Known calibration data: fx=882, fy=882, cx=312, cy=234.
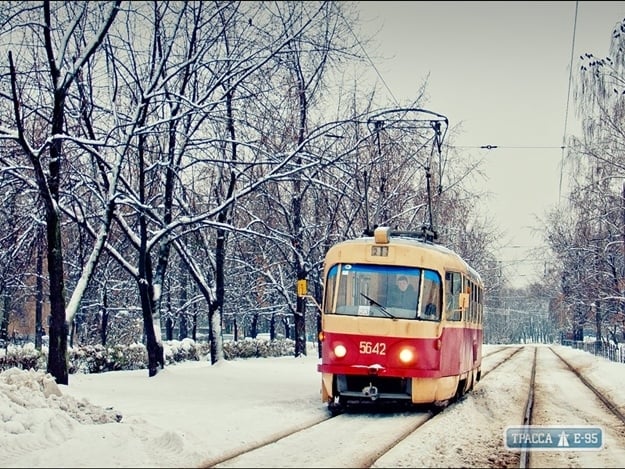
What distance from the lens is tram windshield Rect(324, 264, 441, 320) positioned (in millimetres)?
14602

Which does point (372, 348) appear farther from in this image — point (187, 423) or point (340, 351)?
point (187, 423)

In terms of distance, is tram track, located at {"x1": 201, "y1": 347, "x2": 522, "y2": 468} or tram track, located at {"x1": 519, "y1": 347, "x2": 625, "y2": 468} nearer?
tram track, located at {"x1": 201, "y1": 347, "x2": 522, "y2": 468}

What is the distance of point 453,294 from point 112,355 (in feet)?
40.6

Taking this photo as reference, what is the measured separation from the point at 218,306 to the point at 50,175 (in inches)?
394

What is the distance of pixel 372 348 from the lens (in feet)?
46.8

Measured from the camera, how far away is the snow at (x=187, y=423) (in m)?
9.49

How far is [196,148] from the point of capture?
20109 millimetres

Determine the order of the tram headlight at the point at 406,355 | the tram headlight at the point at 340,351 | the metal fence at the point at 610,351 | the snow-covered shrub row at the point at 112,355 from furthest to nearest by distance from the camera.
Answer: the metal fence at the point at 610,351 < the snow-covered shrub row at the point at 112,355 < the tram headlight at the point at 340,351 < the tram headlight at the point at 406,355

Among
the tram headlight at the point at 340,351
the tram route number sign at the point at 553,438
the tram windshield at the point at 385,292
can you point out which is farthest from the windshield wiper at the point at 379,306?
the tram route number sign at the point at 553,438

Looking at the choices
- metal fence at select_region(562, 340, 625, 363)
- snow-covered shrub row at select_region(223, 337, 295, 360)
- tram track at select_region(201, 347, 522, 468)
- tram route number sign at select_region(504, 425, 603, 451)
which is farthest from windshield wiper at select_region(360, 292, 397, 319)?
metal fence at select_region(562, 340, 625, 363)

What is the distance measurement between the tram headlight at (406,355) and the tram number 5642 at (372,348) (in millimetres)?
287

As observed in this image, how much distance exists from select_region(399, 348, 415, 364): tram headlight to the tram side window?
4.03 feet

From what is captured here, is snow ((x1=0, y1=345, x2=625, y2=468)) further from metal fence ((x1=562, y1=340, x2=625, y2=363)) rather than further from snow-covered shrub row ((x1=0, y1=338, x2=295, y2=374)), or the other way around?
metal fence ((x1=562, y1=340, x2=625, y2=363))

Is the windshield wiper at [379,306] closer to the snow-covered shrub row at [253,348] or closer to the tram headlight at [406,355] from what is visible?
the tram headlight at [406,355]
